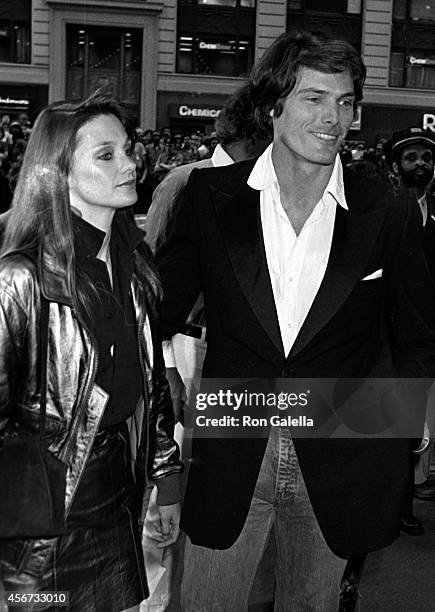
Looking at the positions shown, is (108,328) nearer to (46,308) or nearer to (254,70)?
(46,308)

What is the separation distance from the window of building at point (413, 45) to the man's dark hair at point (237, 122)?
26441 millimetres

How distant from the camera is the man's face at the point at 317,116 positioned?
8.26 feet

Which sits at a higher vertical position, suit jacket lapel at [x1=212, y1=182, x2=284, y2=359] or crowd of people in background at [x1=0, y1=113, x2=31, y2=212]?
suit jacket lapel at [x1=212, y1=182, x2=284, y2=359]

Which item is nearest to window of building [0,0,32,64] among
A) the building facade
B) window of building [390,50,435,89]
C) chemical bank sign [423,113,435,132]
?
the building facade

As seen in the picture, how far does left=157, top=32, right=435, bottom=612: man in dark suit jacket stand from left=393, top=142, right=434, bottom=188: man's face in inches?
121

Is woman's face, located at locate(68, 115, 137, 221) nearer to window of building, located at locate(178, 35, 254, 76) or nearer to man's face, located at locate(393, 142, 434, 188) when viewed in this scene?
man's face, located at locate(393, 142, 434, 188)

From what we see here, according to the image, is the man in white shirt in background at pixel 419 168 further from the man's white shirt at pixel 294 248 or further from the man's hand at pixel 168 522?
the man's hand at pixel 168 522

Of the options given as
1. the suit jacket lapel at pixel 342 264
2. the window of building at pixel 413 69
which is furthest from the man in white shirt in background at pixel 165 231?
the window of building at pixel 413 69

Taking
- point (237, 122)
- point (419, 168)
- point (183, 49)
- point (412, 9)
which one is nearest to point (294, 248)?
point (237, 122)

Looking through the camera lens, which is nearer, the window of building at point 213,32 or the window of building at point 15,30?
the window of building at point 213,32

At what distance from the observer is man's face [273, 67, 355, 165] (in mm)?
2518

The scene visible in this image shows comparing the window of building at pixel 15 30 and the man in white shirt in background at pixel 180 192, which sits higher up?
the window of building at pixel 15 30

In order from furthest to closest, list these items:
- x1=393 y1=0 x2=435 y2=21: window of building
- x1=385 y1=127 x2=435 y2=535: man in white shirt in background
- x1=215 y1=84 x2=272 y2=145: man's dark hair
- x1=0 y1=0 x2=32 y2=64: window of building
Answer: x1=0 y1=0 x2=32 y2=64: window of building
x1=393 y1=0 x2=435 y2=21: window of building
x1=385 y1=127 x2=435 y2=535: man in white shirt in background
x1=215 y1=84 x2=272 y2=145: man's dark hair

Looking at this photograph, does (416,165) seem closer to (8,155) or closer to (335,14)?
(8,155)
